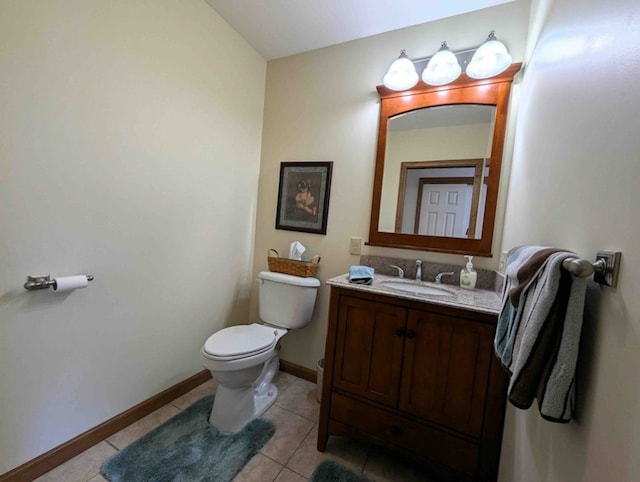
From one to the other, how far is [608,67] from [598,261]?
1.37ft

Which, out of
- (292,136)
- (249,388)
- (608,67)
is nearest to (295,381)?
(249,388)

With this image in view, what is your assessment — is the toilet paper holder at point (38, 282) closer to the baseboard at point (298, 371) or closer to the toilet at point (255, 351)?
the toilet at point (255, 351)

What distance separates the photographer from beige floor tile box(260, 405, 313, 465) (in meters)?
1.35

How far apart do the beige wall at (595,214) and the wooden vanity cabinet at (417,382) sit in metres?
0.17

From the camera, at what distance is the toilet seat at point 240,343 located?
1.38 meters

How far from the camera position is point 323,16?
1626mm

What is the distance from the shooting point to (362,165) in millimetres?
1786

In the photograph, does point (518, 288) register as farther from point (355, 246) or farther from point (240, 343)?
point (240, 343)

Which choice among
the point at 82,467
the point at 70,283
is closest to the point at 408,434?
the point at 82,467

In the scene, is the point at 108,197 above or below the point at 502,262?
above

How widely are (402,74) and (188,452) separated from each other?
2.35 meters

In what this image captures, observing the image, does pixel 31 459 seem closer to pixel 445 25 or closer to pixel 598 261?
pixel 598 261

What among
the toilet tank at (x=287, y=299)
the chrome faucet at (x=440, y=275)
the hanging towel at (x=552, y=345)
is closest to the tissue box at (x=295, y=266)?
the toilet tank at (x=287, y=299)

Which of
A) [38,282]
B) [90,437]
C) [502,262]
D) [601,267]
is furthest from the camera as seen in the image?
[502,262]
